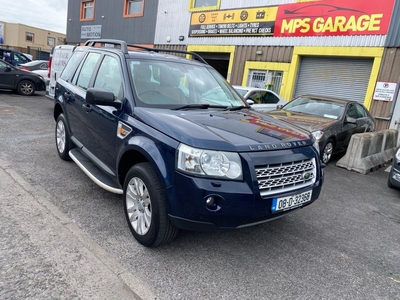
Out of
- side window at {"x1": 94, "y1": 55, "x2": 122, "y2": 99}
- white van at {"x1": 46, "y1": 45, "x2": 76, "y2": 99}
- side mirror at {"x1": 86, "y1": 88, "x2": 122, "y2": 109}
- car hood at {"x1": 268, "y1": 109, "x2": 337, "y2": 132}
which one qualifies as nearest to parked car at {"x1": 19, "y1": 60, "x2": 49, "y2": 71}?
white van at {"x1": 46, "y1": 45, "x2": 76, "y2": 99}

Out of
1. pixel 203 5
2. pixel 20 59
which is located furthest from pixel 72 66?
pixel 20 59

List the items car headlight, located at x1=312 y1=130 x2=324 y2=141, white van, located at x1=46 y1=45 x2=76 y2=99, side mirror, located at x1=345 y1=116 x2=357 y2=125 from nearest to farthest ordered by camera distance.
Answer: car headlight, located at x1=312 y1=130 x2=324 y2=141 → side mirror, located at x1=345 y1=116 x2=357 y2=125 → white van, located at x1=46 y1=45 x2=76 y2=99

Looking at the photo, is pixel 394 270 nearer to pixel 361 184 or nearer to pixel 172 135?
pixel 172 135

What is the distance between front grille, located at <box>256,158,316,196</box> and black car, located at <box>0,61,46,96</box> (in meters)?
12.9

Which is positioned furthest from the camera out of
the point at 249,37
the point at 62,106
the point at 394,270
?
the point at 249,37

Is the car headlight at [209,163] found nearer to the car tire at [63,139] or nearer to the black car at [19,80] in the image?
the car tire at [63,139]

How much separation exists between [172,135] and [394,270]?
247 centimetres

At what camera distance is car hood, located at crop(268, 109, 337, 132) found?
623 centimetres

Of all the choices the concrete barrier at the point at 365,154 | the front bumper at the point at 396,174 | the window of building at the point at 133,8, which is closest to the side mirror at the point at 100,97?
the front bumper at the point at 396,174

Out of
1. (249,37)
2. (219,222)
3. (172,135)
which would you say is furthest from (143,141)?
(249,37)

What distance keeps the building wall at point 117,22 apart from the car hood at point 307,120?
12426 millimetres

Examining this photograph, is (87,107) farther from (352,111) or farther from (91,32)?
(91,32)

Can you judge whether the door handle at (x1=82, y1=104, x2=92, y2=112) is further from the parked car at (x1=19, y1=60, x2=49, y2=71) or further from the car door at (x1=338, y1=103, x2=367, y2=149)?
the parked car at (x1=19, y1=60, x2=49, y2=71)

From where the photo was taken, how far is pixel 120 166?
123 inches
